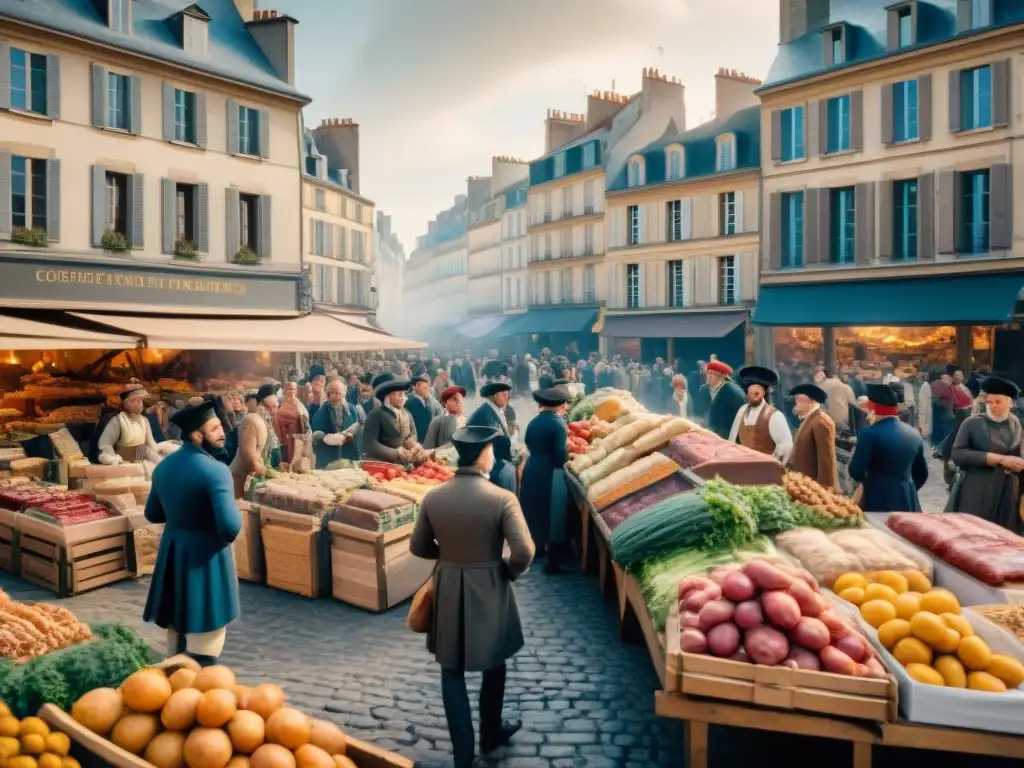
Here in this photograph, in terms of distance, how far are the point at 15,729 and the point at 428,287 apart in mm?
73728

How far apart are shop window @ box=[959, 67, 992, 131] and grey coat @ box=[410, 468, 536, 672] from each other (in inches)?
864

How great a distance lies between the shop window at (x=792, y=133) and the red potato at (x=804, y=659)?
2419 centimetres

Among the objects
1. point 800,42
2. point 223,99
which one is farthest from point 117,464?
point 800,42

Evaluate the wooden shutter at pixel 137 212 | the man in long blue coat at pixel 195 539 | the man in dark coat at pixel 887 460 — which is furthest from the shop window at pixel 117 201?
the man in dark coat at pixel 887 460

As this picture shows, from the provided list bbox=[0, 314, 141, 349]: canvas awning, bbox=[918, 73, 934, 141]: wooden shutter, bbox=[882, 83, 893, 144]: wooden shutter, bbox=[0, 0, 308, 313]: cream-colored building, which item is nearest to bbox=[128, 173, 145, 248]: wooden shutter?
bbox=[0, 0, 308, 313]: cream-colored building

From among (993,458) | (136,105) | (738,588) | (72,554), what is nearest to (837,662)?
(738,588)

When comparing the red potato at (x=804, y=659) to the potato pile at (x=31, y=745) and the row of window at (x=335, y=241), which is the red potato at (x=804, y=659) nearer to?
the potato pile at (x=31, y=745)

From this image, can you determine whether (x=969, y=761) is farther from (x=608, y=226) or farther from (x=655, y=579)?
(x=608, y=226)

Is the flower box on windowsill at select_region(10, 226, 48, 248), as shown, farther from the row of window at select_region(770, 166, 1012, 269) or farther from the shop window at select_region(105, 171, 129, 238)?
the row of window at select_region(770, 166, 1012, 269)

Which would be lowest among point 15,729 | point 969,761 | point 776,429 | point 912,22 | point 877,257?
point 969,761

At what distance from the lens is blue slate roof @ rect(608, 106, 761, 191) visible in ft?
98.4

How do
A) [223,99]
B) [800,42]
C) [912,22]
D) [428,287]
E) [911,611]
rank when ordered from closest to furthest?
[911,611], [223,99], [912,22], [800,42], [428,287]

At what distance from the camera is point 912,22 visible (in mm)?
22422

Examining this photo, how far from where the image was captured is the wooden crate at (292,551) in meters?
7.49
